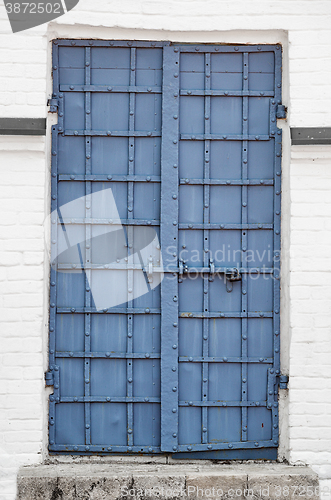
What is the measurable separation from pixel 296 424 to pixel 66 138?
2.43 m

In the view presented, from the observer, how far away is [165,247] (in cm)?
289

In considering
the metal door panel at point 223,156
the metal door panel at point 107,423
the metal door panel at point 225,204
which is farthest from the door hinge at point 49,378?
the metal door panel at point 223,156

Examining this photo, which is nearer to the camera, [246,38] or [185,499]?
[185,499]

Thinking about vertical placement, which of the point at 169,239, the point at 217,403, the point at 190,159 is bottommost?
the point at 217,403

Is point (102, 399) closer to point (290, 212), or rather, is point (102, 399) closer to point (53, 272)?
point (53, 272)

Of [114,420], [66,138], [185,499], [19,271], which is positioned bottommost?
[185,499]

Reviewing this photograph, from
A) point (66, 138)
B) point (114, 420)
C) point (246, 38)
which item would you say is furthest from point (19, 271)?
point (246, 38)

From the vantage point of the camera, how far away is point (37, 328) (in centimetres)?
274

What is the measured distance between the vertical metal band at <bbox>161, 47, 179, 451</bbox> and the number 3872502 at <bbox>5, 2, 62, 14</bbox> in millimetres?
763

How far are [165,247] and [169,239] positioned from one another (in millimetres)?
61

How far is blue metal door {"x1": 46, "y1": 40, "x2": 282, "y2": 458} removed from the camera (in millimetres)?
2877

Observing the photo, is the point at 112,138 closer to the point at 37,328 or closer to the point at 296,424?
the point at 37,328

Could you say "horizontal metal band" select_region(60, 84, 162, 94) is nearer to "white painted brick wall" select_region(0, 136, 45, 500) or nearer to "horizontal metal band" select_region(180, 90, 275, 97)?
"horizontal metal band" select_region(180, 90, 275, 97)

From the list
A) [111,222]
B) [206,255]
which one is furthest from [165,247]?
[111,222]
